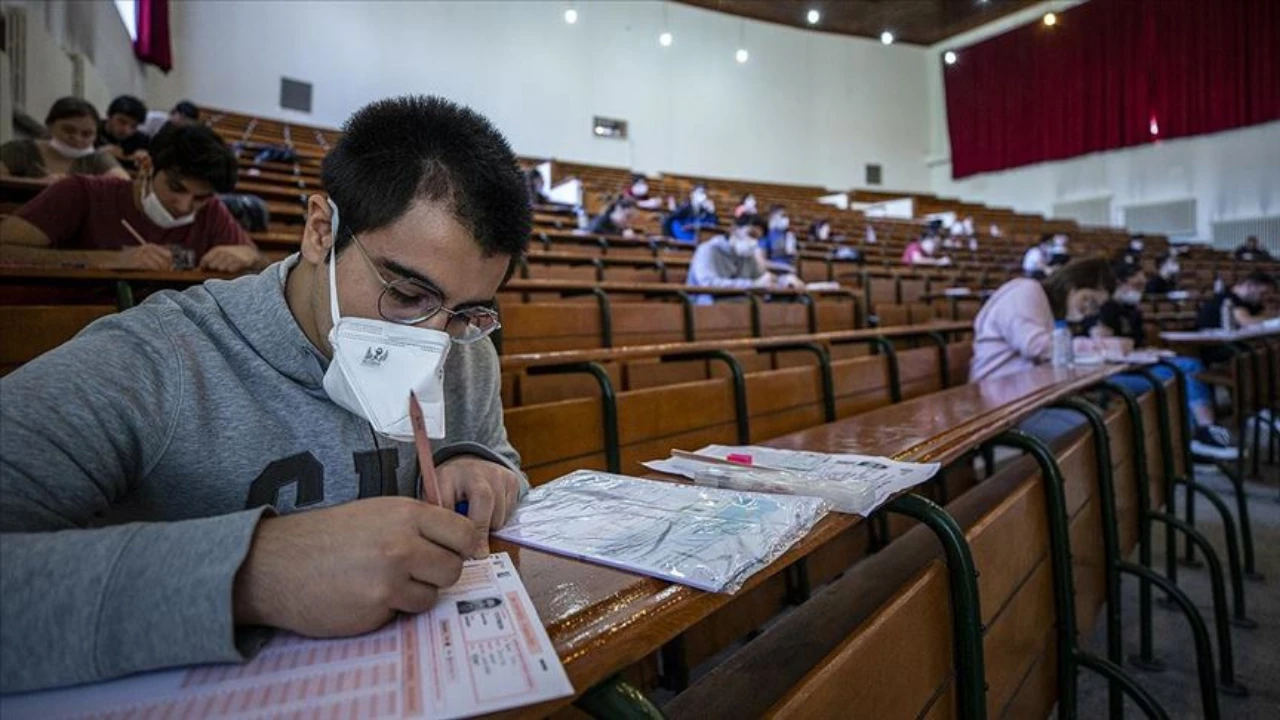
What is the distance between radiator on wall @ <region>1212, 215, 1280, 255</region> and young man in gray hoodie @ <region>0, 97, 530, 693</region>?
1440 cm

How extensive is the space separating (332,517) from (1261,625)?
261cm

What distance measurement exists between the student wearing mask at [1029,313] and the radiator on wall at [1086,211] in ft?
39.1

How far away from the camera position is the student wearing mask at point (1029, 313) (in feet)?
8.14

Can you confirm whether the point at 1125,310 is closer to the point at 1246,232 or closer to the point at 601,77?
the point at 601,77

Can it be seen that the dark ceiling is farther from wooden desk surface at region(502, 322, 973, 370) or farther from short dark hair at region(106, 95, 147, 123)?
wooden desk surface at region(502, 322, 973, 370)

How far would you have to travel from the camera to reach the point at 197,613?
383mm

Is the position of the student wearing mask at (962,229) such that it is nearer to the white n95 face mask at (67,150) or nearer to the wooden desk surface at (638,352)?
the wooden desk surface at (638,352)

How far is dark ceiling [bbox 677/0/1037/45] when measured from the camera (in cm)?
1160

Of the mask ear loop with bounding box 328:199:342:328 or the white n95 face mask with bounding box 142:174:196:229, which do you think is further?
the white n95 face mask with bounding box 142:174:196:229

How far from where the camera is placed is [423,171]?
0.69 metres

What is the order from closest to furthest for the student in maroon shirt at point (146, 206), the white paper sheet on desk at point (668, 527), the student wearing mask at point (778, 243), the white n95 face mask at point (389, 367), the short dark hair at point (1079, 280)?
the white paper sheet on desk at point (668, 527), the white n95 face mask at point (389, 367), the student in maroon shirt at point (146, 206), the short dark hair at point (1079, 280), the student wearing mask at point (778, 243)

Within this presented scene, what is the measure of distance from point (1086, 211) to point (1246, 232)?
8.05 feet

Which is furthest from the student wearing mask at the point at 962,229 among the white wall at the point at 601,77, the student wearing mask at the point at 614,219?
the student wearing mask at the point at 614,219

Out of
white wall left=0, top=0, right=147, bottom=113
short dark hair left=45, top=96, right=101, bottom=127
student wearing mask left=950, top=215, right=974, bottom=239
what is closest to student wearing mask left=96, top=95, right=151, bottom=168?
white wall left=0, top=0, right=147, bottom=113
